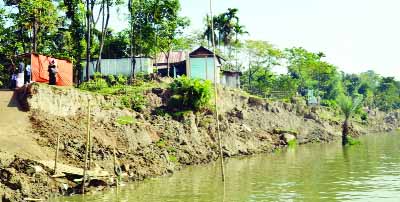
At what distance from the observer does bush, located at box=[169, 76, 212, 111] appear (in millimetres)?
41875

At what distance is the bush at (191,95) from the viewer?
137ft

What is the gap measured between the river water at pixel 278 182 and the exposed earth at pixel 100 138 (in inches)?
54.0

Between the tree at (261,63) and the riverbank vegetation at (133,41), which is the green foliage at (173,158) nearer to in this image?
the riverbank vegetation at (133,41)

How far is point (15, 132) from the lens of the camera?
26797 millimetres

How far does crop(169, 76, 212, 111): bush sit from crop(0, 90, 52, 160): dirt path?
51.5 feet

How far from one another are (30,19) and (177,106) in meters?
14.1

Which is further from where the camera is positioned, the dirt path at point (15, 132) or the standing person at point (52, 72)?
the standing person at point (52, 72)

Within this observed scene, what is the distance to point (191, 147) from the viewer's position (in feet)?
124

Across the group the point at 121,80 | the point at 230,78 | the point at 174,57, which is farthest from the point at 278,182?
the point at 230,78

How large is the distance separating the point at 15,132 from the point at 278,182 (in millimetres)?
15101

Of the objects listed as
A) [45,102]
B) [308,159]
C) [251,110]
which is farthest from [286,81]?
[45,102]

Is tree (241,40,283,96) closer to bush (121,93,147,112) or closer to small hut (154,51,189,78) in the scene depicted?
small hut (154,51,189,78)

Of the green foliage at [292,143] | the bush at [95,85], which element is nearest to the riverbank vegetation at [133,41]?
the bush at [95,85]

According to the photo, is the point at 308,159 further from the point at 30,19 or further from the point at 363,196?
the point at 30,19
